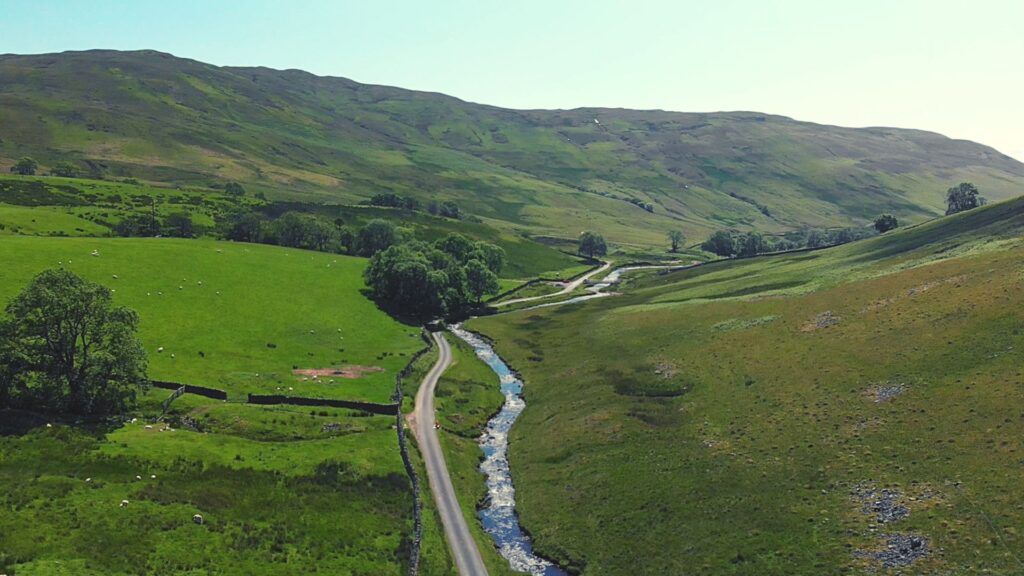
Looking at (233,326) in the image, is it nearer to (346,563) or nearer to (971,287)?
(346,563)

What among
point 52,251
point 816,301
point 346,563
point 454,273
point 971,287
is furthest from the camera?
point 454,273

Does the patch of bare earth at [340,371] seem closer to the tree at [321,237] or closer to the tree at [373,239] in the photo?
the tree at [321,237]

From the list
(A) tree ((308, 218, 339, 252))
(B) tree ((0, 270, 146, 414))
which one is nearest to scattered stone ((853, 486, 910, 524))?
(B) tree ((0, 270, 146, 414))

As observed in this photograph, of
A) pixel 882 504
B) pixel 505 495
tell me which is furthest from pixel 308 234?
pixel 882 504

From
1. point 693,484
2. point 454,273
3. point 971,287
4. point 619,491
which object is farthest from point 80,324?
point 971,287

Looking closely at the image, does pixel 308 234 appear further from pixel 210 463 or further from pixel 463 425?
pixel 210 463

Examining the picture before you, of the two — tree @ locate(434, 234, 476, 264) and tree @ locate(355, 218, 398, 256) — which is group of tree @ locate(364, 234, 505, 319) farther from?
tree @ locate(355, 218, 398, 256)

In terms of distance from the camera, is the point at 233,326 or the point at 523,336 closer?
the point at 233,326
